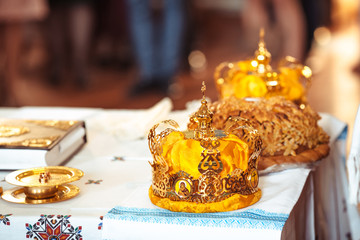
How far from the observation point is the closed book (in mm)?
1189

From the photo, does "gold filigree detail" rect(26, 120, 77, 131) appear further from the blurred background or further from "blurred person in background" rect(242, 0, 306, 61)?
"blurred person in background" rect(242, 0, 306, 61)

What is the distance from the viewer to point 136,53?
427 cm

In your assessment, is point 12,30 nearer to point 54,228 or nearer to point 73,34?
point 73,34

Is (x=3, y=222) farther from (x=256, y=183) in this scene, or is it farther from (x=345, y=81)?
(x=345, y=81)

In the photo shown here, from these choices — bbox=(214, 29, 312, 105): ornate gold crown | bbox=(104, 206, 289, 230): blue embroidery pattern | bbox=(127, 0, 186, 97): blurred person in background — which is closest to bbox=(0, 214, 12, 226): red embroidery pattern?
bbox=(104, 206, 289, 230): blue embroidery pattern

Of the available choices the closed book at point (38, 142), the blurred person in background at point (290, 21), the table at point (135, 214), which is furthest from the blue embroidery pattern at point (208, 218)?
the blurred person in background at point (290, 21)

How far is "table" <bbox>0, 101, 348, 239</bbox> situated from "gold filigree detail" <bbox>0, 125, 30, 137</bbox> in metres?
0.13

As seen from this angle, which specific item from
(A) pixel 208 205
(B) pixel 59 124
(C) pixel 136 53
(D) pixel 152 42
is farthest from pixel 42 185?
(C) pixel 136 53

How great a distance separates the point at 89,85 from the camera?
4.42m

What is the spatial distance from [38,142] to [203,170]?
0.42 m

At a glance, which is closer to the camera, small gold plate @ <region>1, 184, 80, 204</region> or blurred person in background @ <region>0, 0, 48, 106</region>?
small gold plate @ <region>1, 184, 80, 204</region>

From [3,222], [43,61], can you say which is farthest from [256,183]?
[43,61]

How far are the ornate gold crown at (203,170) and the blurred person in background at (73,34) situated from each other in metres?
3.47

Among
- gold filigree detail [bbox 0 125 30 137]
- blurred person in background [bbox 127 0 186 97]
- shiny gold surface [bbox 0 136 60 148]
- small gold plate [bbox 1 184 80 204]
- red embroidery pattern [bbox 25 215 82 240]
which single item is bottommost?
red embroidery pattern [bbox 25 215 82 240]
